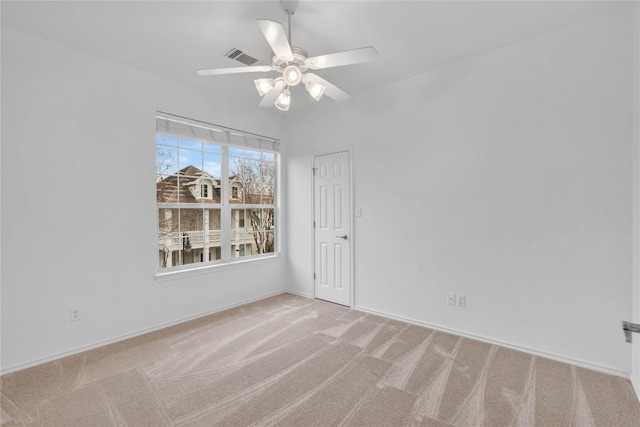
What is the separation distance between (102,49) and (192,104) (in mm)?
952

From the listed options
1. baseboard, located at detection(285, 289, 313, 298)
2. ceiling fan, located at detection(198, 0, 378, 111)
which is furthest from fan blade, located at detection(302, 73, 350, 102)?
baseboard, located at detection(285, 289, 313, 298)

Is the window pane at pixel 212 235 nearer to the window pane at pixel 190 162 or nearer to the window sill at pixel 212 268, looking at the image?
the window sill at pixel 212 268

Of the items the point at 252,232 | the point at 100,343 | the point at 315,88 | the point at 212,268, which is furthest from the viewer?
the point at 252,232

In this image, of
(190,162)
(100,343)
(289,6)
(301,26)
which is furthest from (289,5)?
(100,343)

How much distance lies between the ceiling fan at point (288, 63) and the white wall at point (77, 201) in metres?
1.41

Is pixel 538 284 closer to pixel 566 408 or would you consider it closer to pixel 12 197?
pixel 566 408

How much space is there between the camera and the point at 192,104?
3477 millimetres

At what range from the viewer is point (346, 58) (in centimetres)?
195

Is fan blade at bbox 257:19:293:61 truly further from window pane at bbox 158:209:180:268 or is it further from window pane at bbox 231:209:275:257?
window pane at bbox 231:209:275:257

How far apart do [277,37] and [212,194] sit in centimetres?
245

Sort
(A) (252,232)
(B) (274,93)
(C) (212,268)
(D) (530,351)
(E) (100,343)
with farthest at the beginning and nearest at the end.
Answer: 1. (A) (252,232)
2. (C) (212,268)
3. (E) (100,343)
4. (D) (530,351)
5. (B) (274,93)

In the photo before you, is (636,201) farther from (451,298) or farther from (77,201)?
(77,201)

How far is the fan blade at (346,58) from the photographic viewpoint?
1.86 meters

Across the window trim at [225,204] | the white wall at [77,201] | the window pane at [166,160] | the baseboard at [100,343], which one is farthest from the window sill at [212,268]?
the window pane at [166,160]
